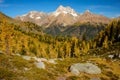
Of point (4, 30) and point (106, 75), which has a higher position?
point (4, 30)

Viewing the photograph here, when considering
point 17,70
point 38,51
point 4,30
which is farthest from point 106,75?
point 38,51

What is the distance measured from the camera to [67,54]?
448 feet

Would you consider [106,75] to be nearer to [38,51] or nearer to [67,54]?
[67,54]

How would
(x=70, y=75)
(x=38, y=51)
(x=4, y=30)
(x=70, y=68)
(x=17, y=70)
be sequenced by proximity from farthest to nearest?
1. (x=38, y=51)
2. (x=4, y=30)
3. (x=70, y=68)
4. (x=70, y=75)
5. (x=17, y=70)

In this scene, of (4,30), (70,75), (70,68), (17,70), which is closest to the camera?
(17,70)

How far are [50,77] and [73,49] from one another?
103321mm

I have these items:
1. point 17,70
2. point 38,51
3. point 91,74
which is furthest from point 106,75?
point 38,51

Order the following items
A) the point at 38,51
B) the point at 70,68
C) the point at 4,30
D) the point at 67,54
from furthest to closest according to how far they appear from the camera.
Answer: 1. the point at 38,51
2. the point at 67,54
3. the point at 4,30
4. the point at 70,68

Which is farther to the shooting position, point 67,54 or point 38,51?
point 38,51

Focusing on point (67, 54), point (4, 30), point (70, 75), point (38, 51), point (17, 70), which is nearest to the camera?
point (17, 70)

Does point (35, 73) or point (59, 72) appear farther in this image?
point (59, 72)

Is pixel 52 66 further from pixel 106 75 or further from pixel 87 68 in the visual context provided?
pixel 106 75

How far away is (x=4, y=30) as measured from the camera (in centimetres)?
6316

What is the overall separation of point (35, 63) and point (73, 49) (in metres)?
98.7
